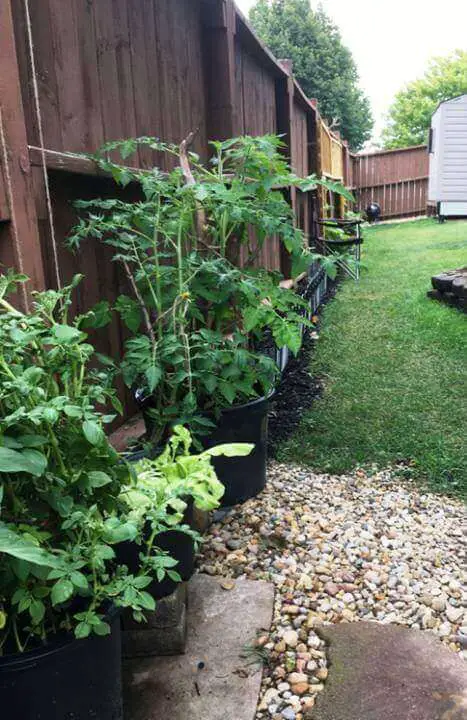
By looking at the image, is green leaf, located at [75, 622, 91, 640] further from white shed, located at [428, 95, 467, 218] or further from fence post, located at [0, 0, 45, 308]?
white shed, located at [428, 95, 467, 218]

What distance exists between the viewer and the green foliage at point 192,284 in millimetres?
2266

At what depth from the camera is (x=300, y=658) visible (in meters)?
1.89

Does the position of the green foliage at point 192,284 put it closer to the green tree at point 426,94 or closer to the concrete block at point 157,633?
the concrete block at point 157,633

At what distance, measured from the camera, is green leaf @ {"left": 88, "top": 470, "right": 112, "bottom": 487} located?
4.36 ft

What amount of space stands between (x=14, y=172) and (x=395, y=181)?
19.3 m

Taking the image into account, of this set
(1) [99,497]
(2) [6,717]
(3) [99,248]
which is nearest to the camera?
(2) [6,717]

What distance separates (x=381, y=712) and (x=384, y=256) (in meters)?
10.0

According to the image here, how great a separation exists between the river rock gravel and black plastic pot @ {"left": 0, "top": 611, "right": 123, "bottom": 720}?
0.54 metres

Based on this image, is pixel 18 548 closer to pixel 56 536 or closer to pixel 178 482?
pixel 56 536

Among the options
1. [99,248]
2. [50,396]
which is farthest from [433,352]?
[50,396]

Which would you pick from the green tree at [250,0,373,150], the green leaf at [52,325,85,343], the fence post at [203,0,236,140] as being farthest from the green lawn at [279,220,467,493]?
the green tree at [250,0,373,150]

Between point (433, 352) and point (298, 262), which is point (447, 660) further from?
point (433, 352)

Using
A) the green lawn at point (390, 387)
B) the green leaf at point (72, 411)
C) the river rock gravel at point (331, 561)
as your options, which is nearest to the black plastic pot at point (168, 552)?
the river rock gravel at point (331, 561)

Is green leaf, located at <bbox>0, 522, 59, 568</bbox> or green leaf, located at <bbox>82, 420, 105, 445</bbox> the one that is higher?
green leaf, located at <bbox>82, 420, 105, 445</bbox>
